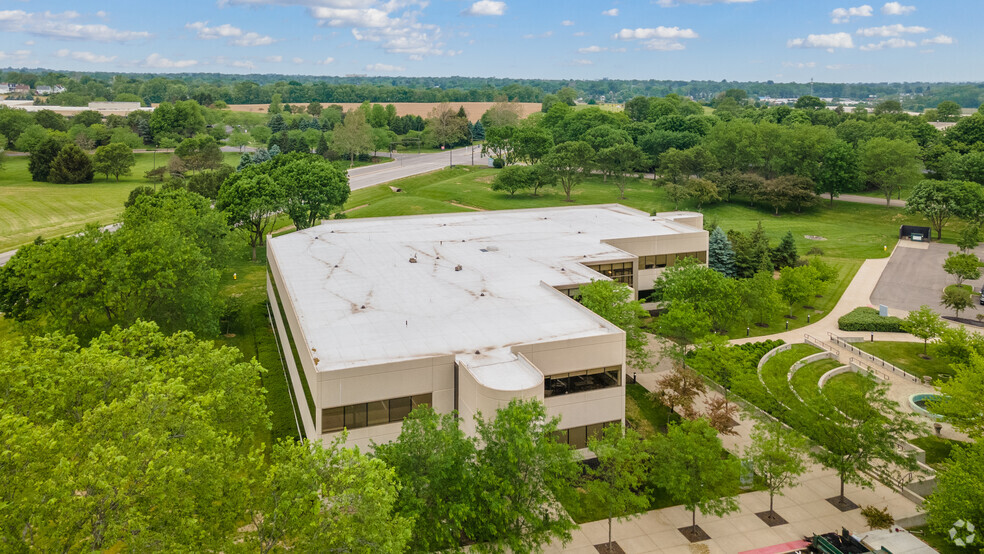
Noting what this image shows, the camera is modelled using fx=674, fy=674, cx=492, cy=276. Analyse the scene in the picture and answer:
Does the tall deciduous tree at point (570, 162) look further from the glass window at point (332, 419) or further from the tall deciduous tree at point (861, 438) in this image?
the glass window at point (332, 419)

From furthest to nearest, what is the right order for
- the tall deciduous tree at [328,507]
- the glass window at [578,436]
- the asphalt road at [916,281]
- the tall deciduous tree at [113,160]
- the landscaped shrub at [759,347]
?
1. the tall deciduous tree at [113,160]
2. the asphalt road at [916,281]
3. the landscaped shrub at [759,347]
4. the glass window at [578,436]
5. the tall deciduous tree at [328,507]

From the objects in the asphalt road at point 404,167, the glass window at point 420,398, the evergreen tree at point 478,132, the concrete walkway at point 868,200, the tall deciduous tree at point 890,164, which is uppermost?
the evergreen tree at point 478,132

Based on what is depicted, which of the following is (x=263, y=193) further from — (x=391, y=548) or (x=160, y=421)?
(x=391, y=548)

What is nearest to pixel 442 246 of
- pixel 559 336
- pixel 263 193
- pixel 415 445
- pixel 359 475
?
pixel 559 336

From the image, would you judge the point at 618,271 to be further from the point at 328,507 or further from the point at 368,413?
the point at 328,507

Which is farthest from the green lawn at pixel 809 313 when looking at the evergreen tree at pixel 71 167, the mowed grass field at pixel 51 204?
the evergreen tree at pixel 71 167

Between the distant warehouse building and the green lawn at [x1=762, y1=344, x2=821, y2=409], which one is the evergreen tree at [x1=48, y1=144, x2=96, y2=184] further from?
the green lawn at [x1=762, y1=344, x2=821, y2=409]

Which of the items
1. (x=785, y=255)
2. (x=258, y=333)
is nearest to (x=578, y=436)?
(x=258, y=333)
